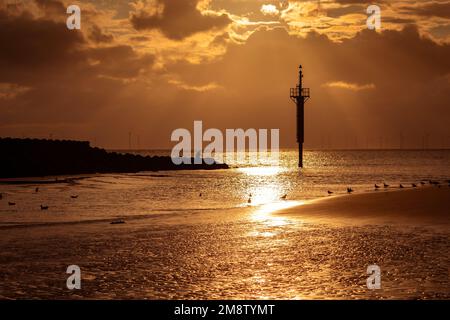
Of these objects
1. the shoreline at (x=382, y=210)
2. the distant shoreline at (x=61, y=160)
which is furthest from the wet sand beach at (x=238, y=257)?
the distant shoreline at (x=61, y=160)

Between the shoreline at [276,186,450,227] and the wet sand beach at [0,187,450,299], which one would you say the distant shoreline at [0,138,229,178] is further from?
the wet sand beach at [0,187,450,299]

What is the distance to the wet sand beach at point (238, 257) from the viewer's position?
13.2 metres

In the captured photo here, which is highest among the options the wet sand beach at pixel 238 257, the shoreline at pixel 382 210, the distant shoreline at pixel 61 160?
the distant shoreline at pixel 61 160

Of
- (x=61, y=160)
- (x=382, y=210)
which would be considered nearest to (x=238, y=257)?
(x=382, y=210)

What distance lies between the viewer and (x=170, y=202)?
41906 millimetres

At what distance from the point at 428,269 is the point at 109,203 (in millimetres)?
29610

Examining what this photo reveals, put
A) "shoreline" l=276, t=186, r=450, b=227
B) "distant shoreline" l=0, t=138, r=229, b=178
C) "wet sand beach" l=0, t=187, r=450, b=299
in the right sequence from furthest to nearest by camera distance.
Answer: "distant shoreline" l=0, t=138, r=229, b=178 < "shoreline" l=276, t=186, r=450, b=227 < "wet sand beach" l=0, t=187, r=450, b=299

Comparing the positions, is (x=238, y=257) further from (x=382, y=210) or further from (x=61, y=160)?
(x=61, y=160)

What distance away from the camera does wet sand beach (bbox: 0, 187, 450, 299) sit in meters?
13.2

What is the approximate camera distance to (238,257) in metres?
17.5

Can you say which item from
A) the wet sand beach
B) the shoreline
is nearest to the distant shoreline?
the shoreline

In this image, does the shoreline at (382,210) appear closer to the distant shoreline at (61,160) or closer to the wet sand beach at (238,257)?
the wet sand beach at (238,257)

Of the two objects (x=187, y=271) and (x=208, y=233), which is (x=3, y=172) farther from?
(x=187, y=271)
